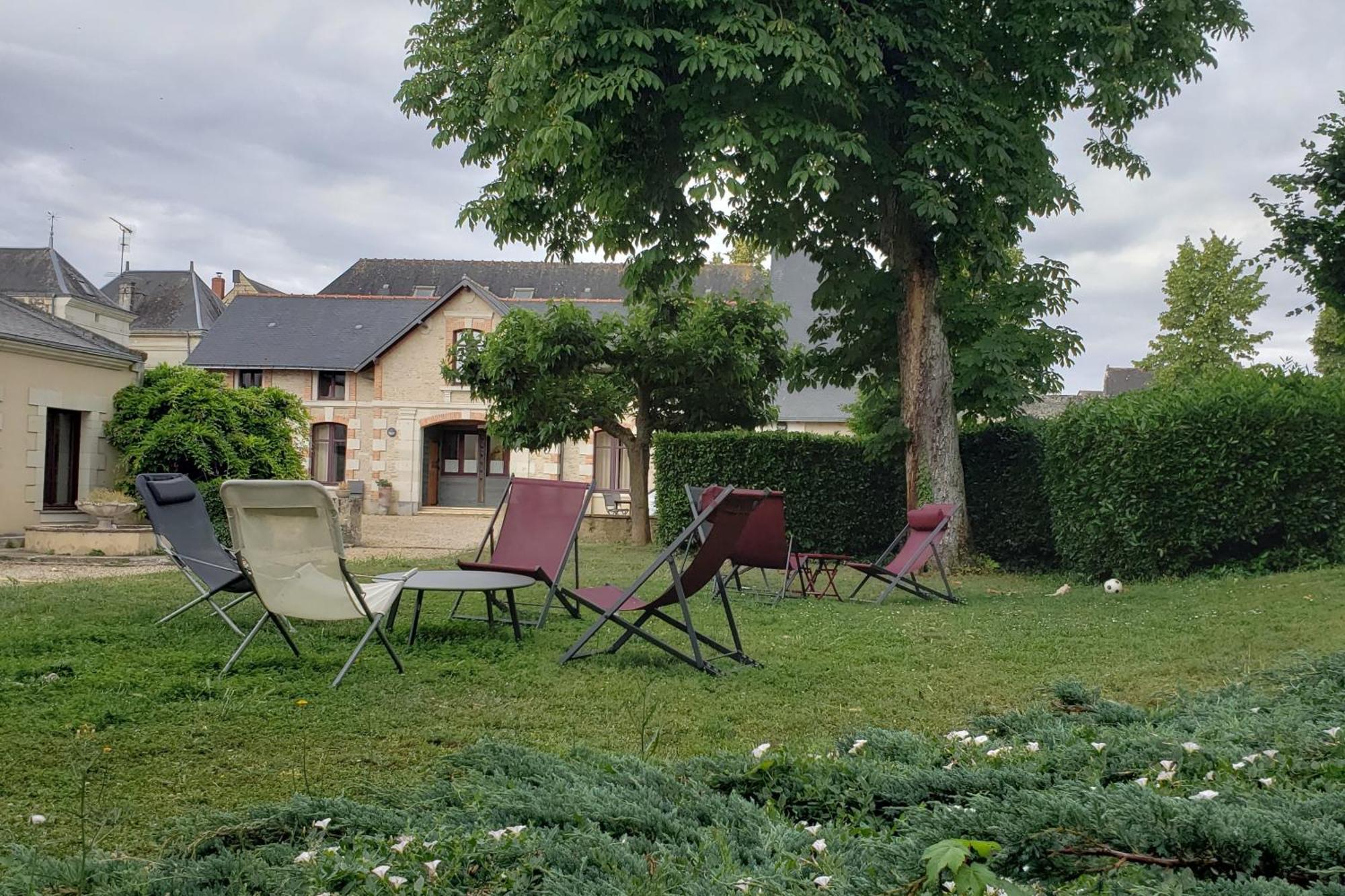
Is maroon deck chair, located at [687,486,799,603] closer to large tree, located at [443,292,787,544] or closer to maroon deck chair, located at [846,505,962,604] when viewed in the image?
maroon deck chair, located at [846,505,962,604]

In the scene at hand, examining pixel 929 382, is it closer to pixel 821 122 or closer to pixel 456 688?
pixel 821 122

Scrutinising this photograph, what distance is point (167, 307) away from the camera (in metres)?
48.8

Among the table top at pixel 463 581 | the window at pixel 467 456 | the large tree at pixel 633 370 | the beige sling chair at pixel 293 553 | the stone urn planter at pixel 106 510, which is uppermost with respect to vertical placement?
the large tree at pixel 633 370

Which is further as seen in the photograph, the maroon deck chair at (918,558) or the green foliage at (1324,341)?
the green foliage at (1324,341)

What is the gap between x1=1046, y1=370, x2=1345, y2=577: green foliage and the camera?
9766 millimetres

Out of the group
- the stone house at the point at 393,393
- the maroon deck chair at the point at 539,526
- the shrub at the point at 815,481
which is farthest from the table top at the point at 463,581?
the stone house at the point at 393,393

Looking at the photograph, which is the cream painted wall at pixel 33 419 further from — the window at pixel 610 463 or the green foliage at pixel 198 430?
the window at pixel 610 463

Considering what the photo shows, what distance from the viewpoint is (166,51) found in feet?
25.7

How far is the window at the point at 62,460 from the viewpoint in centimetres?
1664

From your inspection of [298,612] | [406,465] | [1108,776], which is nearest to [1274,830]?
[1108,776]

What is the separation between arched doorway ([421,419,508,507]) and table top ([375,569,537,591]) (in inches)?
1038

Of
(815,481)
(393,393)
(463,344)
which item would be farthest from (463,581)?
(393,393)

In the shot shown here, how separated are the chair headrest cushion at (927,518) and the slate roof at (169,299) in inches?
1741

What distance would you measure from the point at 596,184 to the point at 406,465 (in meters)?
21.4
